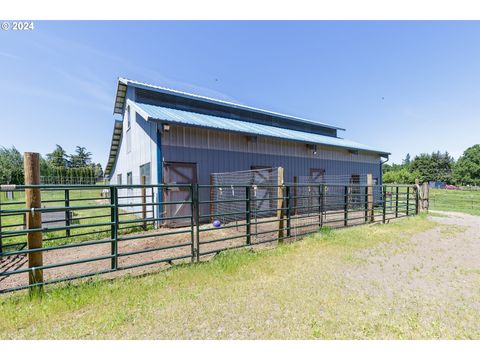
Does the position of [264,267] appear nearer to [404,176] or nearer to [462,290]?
[462,290]

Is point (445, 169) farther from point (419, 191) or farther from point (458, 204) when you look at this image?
point (419, 191)

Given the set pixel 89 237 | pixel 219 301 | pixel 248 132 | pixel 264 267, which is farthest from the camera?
pixel 248 132

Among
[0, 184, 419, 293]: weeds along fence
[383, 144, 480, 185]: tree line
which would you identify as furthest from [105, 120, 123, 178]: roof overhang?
[383, 144, 480, 185]: tree line

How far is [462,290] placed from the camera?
328 cm

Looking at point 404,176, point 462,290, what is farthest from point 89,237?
point 404,176

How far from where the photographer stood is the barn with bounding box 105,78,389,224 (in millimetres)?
8070

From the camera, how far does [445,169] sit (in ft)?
230

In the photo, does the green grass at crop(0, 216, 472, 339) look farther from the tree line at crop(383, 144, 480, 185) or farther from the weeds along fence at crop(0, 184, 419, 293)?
the tree line at crop(383, 144, 480, 185)

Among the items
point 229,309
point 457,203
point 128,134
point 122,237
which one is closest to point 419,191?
point 457,203

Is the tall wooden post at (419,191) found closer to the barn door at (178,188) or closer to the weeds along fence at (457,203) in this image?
the weeds along fence at (457,203)

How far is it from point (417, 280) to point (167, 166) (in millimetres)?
7273

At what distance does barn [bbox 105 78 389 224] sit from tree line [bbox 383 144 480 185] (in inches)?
2060

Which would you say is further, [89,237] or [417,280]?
[89,237]

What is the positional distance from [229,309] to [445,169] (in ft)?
307
